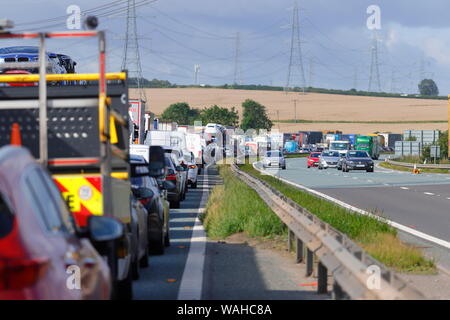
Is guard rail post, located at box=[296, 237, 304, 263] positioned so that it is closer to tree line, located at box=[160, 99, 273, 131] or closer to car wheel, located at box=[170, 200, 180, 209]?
car wheel, located at box=[170, 200, 180, 209]

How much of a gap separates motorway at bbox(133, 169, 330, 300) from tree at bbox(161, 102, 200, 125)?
12757cm

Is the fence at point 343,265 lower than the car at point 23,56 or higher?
lower

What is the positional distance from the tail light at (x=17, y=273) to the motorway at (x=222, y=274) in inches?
214

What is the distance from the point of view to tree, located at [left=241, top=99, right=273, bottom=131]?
156 metres

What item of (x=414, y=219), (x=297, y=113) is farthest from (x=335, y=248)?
(x=297, y=113)

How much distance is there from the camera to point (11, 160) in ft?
17.6

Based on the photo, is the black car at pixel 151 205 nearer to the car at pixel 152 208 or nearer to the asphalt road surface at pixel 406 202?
the car at pixel 152 208

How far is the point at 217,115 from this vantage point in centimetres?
14862

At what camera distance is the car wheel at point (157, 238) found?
46.9 ft

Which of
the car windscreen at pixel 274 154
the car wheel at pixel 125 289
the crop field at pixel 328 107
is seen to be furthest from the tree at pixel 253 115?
the car wheel at pixel 125 289

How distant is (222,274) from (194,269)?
553 mm

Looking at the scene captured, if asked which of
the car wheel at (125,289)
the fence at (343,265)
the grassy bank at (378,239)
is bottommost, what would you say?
the grassy bank at (378,239)

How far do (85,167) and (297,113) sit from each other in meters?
163
